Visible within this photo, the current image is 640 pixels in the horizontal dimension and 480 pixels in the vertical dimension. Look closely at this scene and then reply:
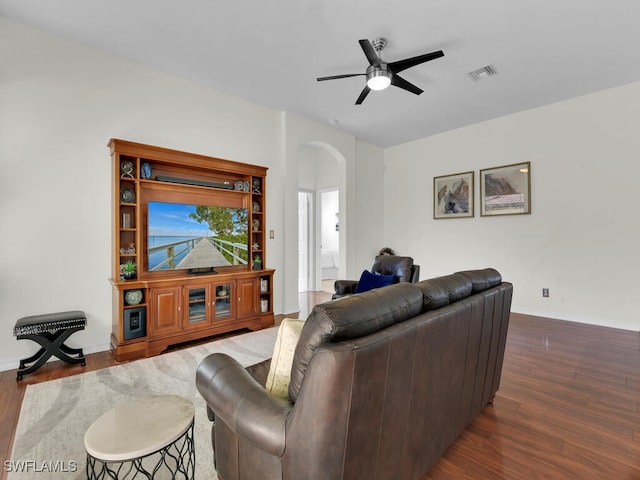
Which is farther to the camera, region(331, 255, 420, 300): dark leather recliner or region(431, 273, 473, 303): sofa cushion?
region(331, 255, 420, 300): dark leather recliner

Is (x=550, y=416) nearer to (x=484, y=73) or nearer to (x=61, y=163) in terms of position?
(x=484, y=73)

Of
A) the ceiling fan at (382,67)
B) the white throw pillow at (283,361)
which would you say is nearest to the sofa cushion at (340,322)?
the white throw pillow at (283,361)

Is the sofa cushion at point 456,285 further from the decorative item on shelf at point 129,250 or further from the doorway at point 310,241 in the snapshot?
the doorway at point 310,241

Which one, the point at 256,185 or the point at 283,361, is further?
the point at 256,185

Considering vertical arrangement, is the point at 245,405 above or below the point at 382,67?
below

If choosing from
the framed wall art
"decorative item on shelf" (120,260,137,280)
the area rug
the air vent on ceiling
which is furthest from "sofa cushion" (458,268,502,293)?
the framed wall art

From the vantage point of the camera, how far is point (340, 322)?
3.32 feet

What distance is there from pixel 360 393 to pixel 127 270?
289 cm

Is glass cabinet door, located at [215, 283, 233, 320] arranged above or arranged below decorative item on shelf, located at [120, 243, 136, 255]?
below

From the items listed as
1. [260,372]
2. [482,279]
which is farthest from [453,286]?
[260,372]

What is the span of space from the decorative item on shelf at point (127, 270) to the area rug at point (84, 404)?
2.67ft

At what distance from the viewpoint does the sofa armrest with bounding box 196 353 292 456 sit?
1.02 meters

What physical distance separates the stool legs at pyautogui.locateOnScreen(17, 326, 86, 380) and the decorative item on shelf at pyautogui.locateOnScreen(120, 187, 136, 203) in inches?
48.8

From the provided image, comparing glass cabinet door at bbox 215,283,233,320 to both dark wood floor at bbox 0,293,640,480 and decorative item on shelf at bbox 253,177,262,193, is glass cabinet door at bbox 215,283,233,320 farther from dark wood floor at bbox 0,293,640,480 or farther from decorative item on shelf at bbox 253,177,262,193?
decorative item on shelf at bbox 253,177,262,193
